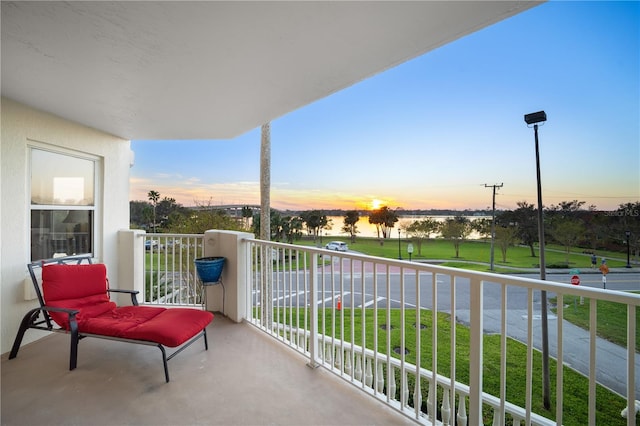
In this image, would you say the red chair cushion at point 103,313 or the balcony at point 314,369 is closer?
the balcony at point 314,369

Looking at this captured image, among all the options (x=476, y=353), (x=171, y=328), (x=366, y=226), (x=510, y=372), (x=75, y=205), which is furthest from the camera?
(x=510, y=372)

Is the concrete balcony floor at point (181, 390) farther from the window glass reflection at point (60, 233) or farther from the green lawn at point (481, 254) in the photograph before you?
the green lawn at point (481, 254)

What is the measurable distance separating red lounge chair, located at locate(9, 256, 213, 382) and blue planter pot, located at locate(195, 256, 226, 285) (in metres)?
0.66

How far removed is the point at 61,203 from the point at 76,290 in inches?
52.4

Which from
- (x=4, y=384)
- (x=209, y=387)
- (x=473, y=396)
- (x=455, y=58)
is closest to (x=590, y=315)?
(x=473, y=396)

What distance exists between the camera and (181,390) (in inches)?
83.2

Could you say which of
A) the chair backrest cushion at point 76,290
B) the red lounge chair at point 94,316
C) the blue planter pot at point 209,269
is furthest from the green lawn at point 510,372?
the chair backrest cushion at point 76,290

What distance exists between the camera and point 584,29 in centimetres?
432

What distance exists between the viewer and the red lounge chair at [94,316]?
2279 mm

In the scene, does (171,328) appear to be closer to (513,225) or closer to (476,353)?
(476,353)

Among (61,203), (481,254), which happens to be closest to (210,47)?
(61,203)

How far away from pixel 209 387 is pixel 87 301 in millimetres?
1845

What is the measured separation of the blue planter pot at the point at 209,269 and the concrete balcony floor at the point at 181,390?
Answer: 0.79 m

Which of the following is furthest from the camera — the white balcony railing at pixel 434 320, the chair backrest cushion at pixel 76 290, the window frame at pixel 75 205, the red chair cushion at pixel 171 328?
the window frame at pixel 75 205
